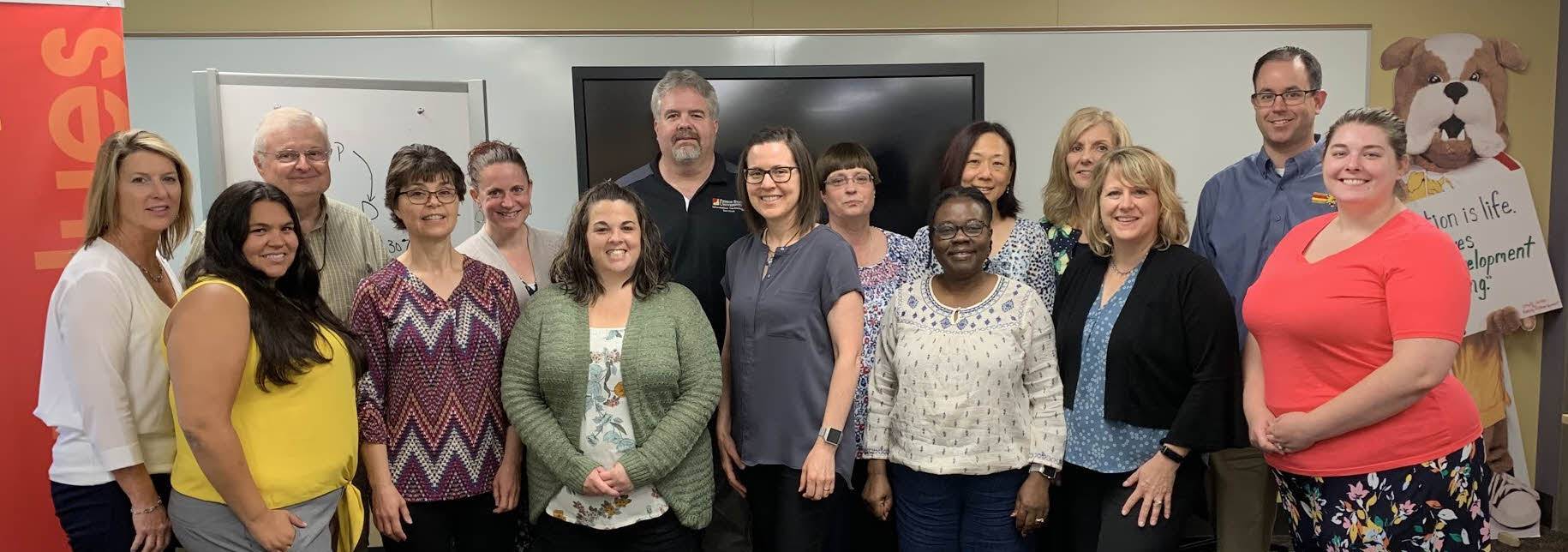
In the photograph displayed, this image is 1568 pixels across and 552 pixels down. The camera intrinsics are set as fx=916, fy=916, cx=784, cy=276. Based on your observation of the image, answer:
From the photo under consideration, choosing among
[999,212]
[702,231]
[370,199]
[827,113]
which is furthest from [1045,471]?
[370,199]

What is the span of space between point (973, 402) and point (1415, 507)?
956mm

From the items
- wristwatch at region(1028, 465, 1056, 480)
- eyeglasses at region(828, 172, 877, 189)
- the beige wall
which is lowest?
wristwatch at region(1028, 465, 1056, 480)

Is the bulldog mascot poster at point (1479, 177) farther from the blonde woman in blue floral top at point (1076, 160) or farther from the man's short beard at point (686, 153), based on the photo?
the man's short beard at point (686, 153)

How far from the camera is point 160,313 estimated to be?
7.00 ft

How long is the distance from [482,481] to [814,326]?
3.05ft

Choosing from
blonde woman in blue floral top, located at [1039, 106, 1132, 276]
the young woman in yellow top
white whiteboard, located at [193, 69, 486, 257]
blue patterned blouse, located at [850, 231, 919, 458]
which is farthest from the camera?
white whiteboard, located at [193, 69, 486, 257]

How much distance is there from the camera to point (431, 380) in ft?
7.41

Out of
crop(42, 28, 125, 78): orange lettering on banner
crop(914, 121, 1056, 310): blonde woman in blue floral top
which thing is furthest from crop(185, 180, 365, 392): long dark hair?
crop(914, 121, 1056, 310): blonde woman in blue floral top

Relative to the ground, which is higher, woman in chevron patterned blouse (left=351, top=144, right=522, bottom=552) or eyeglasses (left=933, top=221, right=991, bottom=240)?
eyeglasses (left=933, top=221, right=991, bottom=240)

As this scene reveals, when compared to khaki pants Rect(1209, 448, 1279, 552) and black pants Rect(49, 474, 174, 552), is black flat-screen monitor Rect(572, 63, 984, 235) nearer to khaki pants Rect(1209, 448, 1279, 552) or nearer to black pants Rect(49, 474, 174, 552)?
Answer: khaki pants Rect(1209, 448, 1279, 552)

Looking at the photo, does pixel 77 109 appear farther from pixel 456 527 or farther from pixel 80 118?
pixel 456 527

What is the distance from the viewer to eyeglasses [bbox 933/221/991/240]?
7.52 feet

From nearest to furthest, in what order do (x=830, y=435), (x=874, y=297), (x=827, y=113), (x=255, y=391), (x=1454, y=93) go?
(x=255, y=391)
(x=830, y=435)
(x=874, y=297)
(x=827, y=113)
(x=1454, y=93)

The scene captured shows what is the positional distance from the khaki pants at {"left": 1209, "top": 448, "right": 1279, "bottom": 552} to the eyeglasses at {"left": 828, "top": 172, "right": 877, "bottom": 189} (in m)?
1.29
